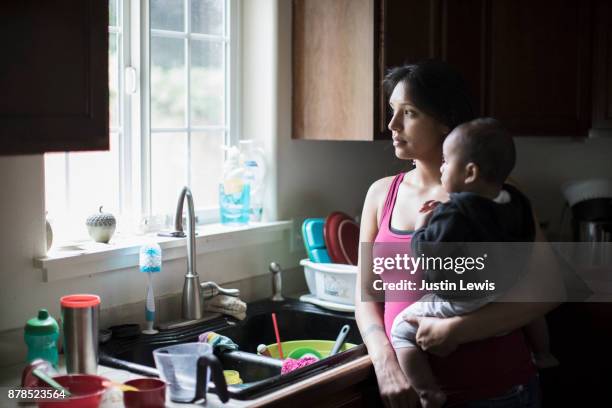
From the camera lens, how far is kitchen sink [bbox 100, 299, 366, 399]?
2.05 meters

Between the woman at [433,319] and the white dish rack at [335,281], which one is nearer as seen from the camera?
the woman at [433,319]

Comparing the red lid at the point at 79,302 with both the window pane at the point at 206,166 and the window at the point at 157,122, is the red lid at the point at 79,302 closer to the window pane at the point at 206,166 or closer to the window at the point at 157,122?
the window at the point at 157,122

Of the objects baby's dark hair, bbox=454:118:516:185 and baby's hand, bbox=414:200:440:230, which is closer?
baby's dark hair, bbox=454:118:516:185

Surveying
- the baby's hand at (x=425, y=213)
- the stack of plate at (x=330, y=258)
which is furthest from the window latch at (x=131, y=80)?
the baby's hand at (x=425, y=213)

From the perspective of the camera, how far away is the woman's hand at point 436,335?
6.72 feet

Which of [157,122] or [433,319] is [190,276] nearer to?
[157,122]

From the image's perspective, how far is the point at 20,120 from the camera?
67.9 inches

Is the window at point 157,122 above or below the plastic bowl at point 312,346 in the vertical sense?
above

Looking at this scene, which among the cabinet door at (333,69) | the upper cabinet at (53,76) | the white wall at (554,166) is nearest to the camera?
the upper cabinet at (53,76)

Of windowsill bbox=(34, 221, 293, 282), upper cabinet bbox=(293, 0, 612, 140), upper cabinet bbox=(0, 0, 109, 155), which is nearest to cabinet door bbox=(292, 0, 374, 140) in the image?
upper cabinet bbox=(293, 0, 612, 140)

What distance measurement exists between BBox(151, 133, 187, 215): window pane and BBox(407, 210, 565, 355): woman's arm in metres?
1.01

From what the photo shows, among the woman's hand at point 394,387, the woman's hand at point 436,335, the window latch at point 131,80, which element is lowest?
the woman's hand at point 394,387

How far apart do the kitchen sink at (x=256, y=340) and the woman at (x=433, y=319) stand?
0.17 metres

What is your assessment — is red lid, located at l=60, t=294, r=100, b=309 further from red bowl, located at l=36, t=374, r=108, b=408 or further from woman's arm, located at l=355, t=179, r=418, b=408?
woman's arm, located at l=355, t=179, r=418, b=408
